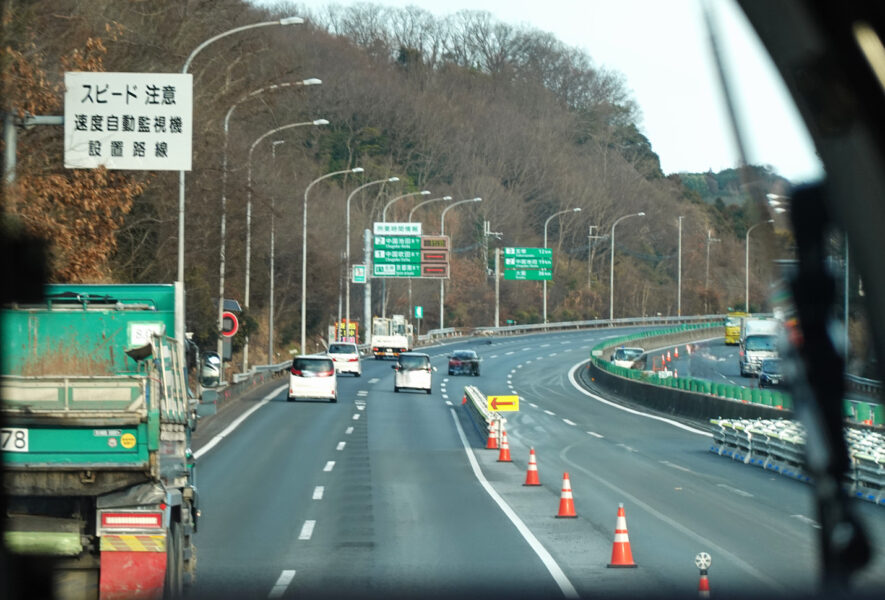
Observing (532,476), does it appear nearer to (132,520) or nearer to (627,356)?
(132,520)

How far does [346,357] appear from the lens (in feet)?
198

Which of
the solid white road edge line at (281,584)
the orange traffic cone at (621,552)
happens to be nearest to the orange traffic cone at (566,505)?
the orange traffic cone at (621,552)

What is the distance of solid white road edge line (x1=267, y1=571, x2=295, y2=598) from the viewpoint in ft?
38.0

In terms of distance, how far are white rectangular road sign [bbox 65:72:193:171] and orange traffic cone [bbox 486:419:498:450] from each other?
10.2 meters

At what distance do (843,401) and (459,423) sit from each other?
35900 millimetres

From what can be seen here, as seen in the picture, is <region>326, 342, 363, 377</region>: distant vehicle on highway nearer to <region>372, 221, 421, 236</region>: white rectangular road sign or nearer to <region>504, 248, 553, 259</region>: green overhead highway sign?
<region>372, 221, 421, 236</region>: white rectangular road sign

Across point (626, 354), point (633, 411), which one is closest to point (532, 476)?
point (633, 411)

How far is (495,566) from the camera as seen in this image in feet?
44.0

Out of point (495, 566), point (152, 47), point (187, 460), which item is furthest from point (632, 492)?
point (152, 47)

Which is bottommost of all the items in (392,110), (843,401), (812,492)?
(812,492)

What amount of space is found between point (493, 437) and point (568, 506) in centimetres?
1216

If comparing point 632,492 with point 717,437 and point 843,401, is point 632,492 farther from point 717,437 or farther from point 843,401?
point 843,401

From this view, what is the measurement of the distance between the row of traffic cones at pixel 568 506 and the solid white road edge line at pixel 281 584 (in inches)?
138

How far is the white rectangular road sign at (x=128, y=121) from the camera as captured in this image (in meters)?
24.1
